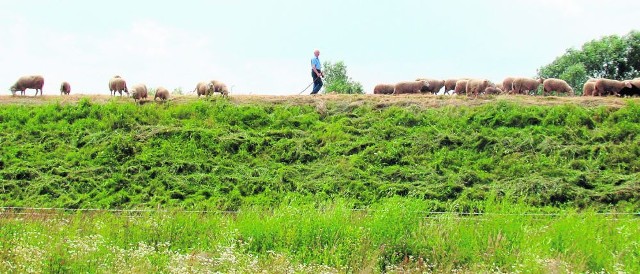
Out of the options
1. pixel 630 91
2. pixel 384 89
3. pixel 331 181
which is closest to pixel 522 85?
pixel 630 91

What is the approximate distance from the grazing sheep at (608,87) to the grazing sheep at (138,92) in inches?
660

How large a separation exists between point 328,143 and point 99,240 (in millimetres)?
12986

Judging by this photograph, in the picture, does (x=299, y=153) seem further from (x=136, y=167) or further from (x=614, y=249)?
(x=614, y=249)

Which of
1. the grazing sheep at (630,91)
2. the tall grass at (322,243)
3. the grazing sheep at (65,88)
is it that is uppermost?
the grazing sheep at (630,91)

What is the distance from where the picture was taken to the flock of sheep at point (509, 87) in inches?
1178

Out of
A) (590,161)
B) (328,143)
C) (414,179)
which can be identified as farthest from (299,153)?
(590,161)

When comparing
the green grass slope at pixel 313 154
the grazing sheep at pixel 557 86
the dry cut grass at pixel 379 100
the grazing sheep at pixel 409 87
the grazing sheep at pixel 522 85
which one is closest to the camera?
the green grass slope at pixel 313 154

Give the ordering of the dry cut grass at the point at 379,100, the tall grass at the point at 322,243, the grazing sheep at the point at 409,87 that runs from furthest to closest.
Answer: the grazing sheep at the point at 409,87 → the dry cut grass at the point at 379,100 → the tall grass at the point at 322,243

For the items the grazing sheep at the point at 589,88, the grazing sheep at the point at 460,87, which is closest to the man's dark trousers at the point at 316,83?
the grazing sheep at the point at 460,87

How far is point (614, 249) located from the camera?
1262cm

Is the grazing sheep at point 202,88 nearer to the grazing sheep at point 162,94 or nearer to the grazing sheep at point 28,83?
the grazing sheep at point 162,94

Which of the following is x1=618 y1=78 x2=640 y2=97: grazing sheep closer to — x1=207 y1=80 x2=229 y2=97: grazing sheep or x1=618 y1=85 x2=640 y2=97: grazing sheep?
x1=618 y1=85 x2=640 y2=97: grazing sheep

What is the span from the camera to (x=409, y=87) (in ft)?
106

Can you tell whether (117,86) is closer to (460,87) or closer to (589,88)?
(460,87)
